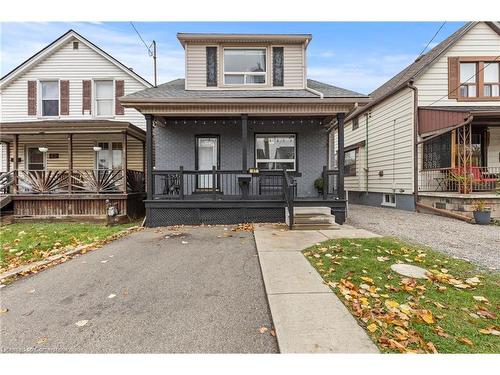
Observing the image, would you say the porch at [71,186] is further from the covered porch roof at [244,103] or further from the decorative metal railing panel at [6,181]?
the covered porch roof at [244,103]

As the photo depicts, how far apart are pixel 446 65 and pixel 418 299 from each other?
12323mm

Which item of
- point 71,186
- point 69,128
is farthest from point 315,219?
point 69,128

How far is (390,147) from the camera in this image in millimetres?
12797

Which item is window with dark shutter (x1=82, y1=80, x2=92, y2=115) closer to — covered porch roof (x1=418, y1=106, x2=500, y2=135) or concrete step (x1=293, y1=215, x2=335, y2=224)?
concrete step (x1=293, y1=215, x2=335, y2=224)

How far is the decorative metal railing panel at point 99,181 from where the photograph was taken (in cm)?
973

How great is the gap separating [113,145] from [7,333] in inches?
424

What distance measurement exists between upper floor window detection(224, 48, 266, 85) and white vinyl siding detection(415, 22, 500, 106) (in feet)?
22.3

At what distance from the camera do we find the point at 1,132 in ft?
33.7

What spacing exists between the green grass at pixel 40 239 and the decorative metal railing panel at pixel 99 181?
55.6 inches

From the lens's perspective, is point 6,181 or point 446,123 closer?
point 446,123

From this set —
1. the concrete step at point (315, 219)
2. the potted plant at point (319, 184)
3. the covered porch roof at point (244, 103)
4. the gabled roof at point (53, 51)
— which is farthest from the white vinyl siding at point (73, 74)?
the concrete step at point (315, 219)

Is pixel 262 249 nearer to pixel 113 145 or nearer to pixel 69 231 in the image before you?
pixel 69 231

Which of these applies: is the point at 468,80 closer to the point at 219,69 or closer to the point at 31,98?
the point at 219,69

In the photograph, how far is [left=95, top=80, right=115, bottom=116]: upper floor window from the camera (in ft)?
40.4
